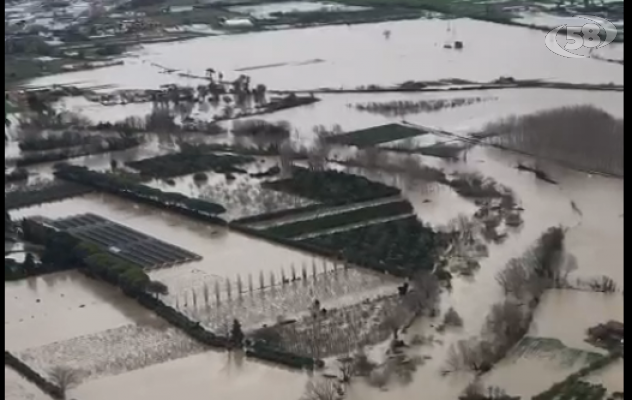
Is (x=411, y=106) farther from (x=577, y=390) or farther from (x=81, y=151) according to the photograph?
(x=577, y=390)

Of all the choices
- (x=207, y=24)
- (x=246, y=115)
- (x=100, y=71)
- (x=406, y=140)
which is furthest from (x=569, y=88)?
(x=100, y=71)

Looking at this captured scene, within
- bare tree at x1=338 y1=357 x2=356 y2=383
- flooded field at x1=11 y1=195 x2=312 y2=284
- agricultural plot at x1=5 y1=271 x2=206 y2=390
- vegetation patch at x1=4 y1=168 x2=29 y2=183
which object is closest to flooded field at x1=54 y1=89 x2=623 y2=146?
vegetation patch at x1=4 y1=168 x2=29 y2=183

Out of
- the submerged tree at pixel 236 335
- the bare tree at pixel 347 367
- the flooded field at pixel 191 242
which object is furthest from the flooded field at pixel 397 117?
the bare tree at pixel 347 367

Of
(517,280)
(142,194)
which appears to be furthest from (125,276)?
(517,280)

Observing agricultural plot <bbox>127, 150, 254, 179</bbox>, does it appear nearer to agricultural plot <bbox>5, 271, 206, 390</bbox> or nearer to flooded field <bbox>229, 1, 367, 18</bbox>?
agricultural plot <bbox>5, 271, 206, 390</bbox>

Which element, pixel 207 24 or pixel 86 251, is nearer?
pixel 86 251
